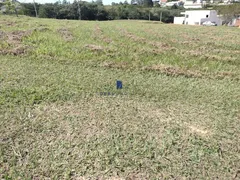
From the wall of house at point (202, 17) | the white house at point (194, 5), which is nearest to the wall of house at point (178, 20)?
the wall of house at point (202, 17)

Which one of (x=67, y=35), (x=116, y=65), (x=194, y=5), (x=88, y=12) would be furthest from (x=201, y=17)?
(x=194, y=5)

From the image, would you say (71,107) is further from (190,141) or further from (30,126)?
(190,141)

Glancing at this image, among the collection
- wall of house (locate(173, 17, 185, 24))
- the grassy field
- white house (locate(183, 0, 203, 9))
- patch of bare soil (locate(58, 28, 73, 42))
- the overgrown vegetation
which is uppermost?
white house (locate(183, 0, 203, 9))

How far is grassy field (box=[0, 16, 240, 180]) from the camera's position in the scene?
2.05m

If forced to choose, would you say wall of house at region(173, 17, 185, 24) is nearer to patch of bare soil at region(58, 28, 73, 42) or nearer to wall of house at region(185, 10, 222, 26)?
wall of house at region(185, 10, 222, 26)

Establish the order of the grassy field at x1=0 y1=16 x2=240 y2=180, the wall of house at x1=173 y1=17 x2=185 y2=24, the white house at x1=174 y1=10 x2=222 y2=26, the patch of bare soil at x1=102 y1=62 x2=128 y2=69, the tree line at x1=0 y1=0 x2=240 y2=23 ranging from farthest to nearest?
the wall of house at x1=173 y1=17 x2=185 y2=24, the white house at x1=174 y1=10 x2=222 y2=26, the tree line at x1=0 y1=0 x2=240 y2=23, the patch of bare soil at x1=102 y1=62 x2=128 y2=69, the grassy field at x1=0 y1=16 x2=240 y2=180

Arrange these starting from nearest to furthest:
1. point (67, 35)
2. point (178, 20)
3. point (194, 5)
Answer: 1. point (67, 35)
2. point (178, 20)
3. point (194, 5)

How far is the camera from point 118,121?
2.87 metres

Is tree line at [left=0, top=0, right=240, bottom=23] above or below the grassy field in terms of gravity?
above

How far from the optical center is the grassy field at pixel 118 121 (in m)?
2.05

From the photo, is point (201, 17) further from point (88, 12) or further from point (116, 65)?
point (116, 65)

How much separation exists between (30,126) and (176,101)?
8.21 ft

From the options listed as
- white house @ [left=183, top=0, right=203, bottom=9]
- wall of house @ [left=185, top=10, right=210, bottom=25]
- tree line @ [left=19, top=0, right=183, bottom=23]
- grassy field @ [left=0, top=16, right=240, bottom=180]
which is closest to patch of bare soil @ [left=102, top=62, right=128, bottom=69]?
grassy field @ [left=0, top=16, right=240, bottom=180]

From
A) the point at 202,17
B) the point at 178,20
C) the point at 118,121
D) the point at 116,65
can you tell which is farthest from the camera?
the point at 178,20
